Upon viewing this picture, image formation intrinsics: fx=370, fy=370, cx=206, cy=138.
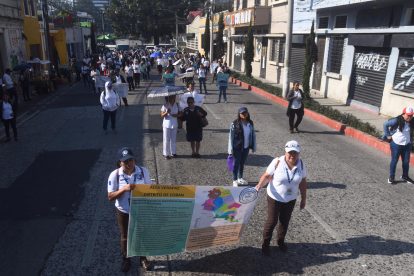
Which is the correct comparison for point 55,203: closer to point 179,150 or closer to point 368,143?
point 179,150

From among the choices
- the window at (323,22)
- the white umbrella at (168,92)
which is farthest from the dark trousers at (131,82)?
the white umbrella at (168,92)

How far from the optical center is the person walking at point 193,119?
9.42m

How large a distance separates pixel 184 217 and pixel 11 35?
24.4m

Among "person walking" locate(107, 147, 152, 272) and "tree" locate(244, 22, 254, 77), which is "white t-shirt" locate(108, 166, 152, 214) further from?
"tree" locate(244, 22, 254, 77)

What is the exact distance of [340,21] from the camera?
17953 millimetres

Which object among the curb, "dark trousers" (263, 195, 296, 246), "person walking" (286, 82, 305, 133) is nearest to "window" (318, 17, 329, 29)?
the curb

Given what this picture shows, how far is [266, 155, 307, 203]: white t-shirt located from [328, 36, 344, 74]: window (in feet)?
48.2

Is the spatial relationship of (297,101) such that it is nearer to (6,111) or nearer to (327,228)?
(327,228)

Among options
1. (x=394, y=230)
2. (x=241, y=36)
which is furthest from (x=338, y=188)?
(x=241, y=36)

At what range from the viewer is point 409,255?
5.53 metres

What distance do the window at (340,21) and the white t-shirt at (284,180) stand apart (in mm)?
14741

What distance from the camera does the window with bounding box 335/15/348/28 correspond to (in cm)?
1764

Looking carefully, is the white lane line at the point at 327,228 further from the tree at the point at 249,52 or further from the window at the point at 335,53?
the tree at the point at 249,52

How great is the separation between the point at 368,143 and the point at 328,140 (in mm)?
1181
